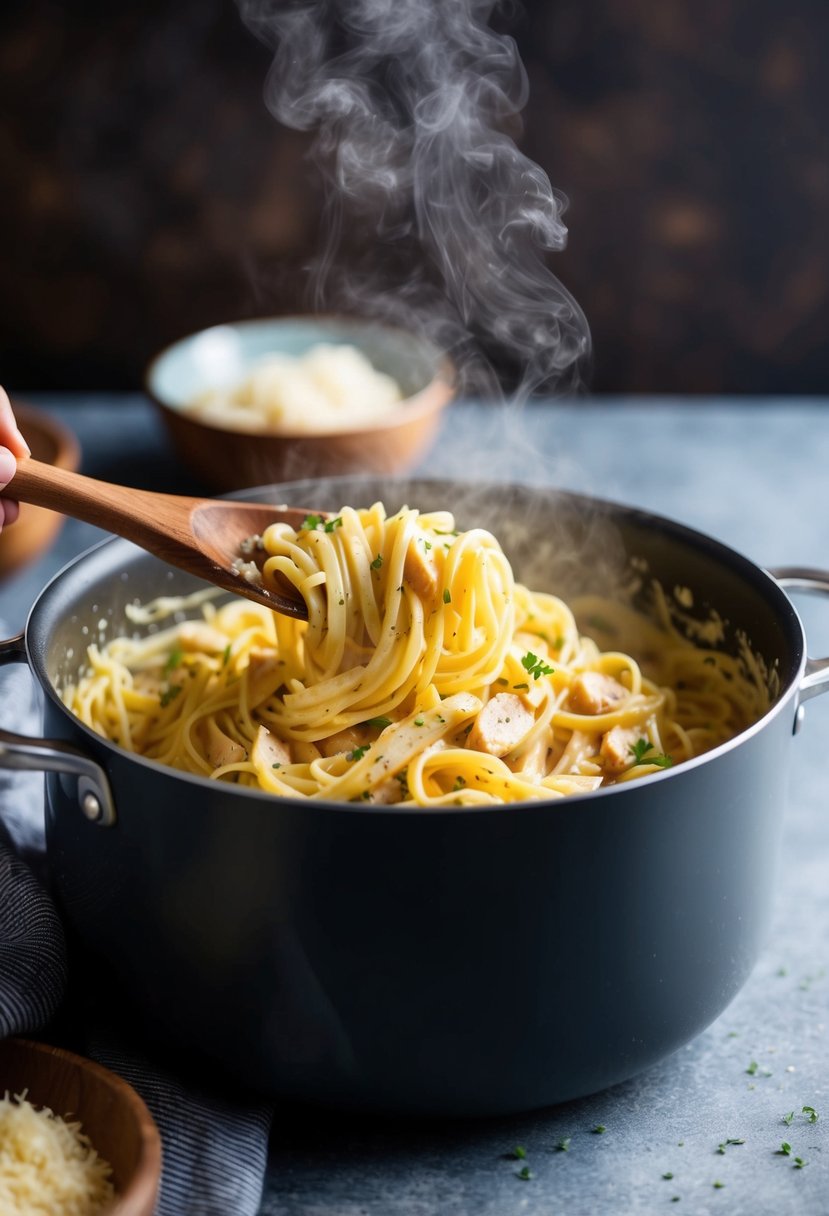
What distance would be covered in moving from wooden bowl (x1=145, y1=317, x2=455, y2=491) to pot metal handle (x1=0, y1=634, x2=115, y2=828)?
6.53 feet


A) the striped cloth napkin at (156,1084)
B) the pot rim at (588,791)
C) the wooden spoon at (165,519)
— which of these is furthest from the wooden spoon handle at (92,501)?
the striped cloth napkin at (156,1084)

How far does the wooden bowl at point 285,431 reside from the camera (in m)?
3.80

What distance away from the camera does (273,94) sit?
471 centimetres

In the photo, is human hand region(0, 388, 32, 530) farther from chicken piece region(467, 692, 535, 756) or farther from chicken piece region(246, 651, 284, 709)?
chicken piece region(467, 692, 535, 756)

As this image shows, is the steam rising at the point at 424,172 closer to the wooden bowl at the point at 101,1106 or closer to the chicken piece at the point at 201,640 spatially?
the chicken piece at the point at 201,640

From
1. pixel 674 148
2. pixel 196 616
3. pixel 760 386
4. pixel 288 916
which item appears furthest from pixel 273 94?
pixel 288 916

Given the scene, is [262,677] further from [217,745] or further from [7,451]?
[7,451]

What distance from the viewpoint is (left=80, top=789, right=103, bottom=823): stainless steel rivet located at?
187cm

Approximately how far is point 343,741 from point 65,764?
61 cm

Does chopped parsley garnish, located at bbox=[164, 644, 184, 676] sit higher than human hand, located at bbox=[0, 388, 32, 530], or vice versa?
human hand, located at bbox=[0, 388, 32, 530]

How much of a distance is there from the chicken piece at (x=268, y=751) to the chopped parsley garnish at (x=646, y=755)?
2.05 feet

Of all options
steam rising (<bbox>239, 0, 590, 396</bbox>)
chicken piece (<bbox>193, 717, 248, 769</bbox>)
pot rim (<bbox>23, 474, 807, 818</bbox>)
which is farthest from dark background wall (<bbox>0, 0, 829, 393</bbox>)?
chicken piece (<bbox>193, 717, 248, 769</bbox>)

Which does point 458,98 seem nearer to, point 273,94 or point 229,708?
point 273,94

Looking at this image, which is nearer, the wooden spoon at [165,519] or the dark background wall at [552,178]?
the wooden spoon at [165,519]
